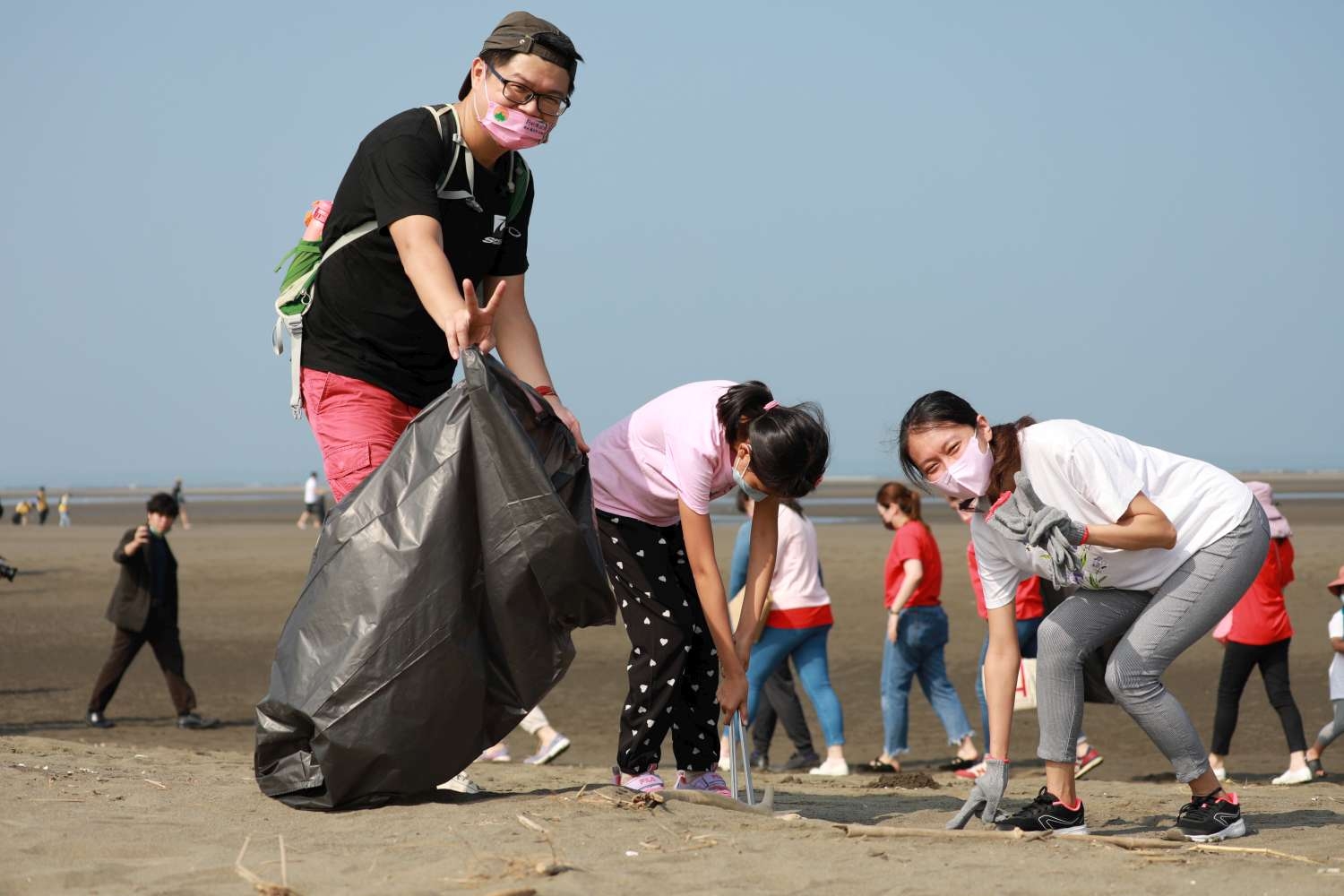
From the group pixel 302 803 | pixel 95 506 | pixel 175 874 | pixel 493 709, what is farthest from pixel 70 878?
pixel 95 506

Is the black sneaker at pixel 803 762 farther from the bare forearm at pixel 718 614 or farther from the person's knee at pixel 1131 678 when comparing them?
the person's knee at pixel 1131 678

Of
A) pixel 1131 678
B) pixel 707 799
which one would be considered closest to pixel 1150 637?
pixel 1131 678

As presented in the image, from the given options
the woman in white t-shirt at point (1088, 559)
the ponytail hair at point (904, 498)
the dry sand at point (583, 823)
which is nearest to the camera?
the dry sand at point (583, 823)

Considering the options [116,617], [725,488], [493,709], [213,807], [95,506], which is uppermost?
[725,488]

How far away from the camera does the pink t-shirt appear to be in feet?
14.4

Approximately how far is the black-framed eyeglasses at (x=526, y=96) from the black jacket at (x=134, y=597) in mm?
6542

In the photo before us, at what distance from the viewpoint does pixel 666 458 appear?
452 centimetres

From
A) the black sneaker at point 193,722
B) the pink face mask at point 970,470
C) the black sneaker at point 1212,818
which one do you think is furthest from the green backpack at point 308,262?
the black sneaker at point 193,722

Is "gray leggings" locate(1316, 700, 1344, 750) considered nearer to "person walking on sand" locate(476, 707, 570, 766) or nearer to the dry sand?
the dry sand

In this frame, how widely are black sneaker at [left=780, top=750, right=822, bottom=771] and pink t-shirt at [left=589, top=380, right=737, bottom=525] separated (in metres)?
3.94

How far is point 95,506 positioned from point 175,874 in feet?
200

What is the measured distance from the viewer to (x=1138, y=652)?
14.1ft

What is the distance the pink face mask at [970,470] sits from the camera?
4.16 metres

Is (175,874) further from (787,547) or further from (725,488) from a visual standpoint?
(787,547)
